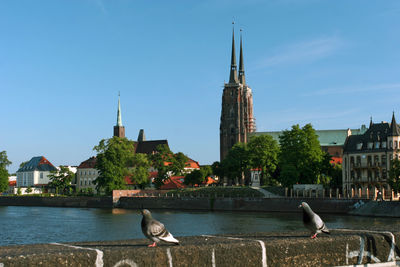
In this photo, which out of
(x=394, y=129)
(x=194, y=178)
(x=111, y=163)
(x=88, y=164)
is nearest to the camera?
(x=394, y=129)

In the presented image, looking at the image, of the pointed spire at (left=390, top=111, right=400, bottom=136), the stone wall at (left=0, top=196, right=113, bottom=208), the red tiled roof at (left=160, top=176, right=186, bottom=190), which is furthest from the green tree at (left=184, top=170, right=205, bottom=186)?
the pointed spire at (left=390, top=111, right=400, bottom=136)

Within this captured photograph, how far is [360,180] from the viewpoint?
90375 mm

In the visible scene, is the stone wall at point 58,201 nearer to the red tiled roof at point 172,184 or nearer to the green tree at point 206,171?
the red tiled roof at point 172,184

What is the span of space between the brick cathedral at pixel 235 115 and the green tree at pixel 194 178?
4957 cm

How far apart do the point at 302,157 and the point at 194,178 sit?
158ft

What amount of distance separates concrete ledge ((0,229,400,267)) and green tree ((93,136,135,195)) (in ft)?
368

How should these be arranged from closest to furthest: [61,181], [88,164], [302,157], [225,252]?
[225,252]
[302,157]
[61,181]
[88,164]

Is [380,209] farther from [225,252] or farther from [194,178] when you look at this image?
[225,252]

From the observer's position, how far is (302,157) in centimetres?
9450

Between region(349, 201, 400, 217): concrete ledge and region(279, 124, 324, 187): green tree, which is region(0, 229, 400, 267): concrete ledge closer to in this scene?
region(349, 201, 400, 217): concrete ledge

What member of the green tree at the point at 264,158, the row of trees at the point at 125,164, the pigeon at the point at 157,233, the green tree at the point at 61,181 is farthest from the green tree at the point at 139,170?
the pigeon at the point at 157,233

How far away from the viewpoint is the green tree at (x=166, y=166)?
134 m

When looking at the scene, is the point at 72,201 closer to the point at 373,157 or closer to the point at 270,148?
the point at 270,148

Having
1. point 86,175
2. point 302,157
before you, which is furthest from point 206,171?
point 86,175
